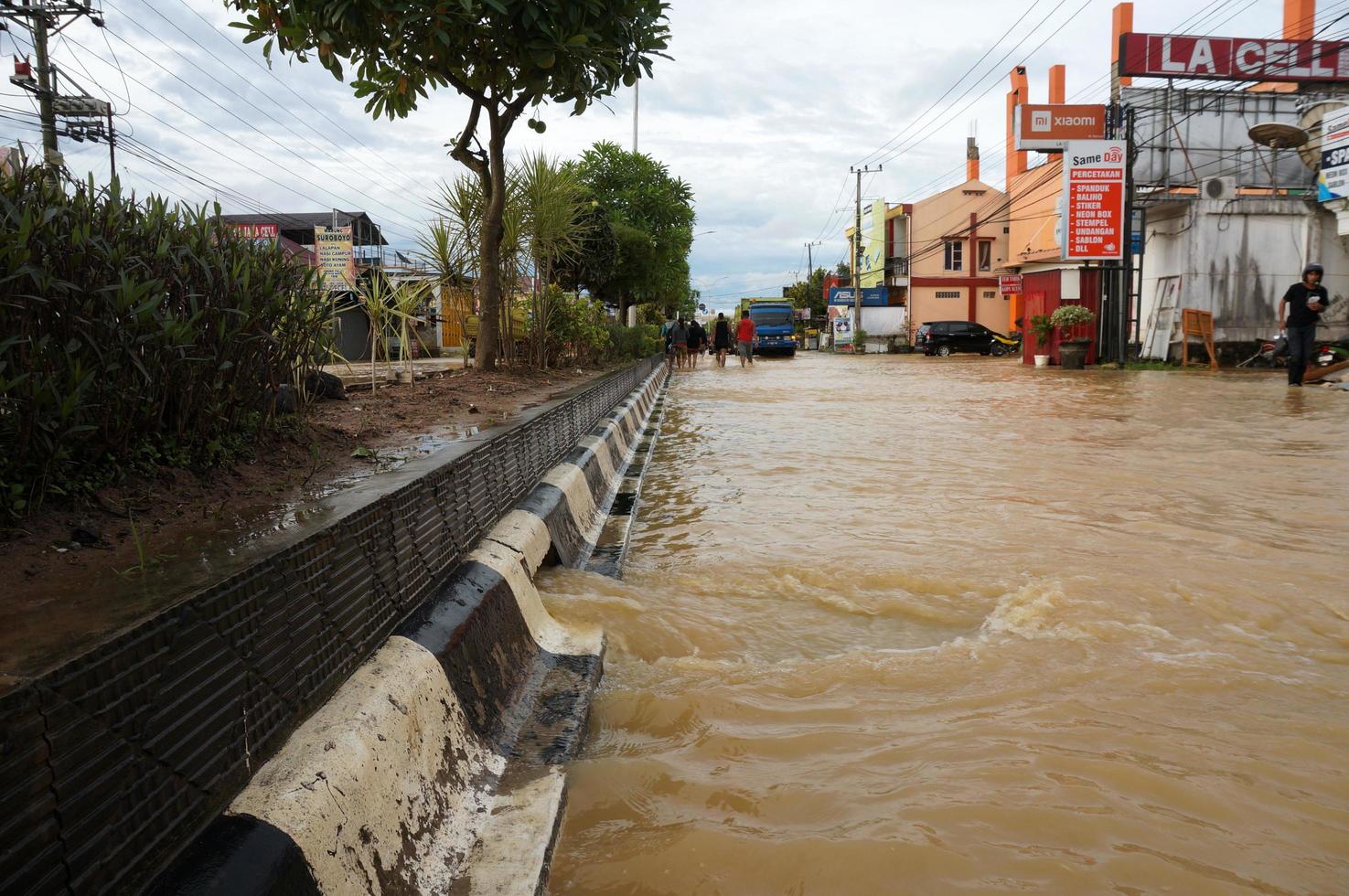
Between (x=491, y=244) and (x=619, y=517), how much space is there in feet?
17.5

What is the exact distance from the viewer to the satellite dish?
22.6 m

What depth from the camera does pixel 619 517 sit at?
5523mm

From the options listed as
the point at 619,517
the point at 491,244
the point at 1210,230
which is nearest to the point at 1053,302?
the point at 1210,230

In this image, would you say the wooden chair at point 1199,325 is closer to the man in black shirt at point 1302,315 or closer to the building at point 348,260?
the man in black shirt at point 1302,315

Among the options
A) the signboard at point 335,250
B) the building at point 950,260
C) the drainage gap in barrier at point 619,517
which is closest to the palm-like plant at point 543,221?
the drainage gap in barrier at point 619,517

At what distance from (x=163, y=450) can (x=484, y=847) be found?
2.11 m

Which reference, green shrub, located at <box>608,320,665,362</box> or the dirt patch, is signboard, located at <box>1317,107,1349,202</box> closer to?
green shrub, located at <box>608,320,665,362</box>

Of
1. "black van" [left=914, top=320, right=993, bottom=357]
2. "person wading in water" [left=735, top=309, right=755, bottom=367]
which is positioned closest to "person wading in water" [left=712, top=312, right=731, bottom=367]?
"person wading in water" [left=735, top=309, right=755, bottom=367]

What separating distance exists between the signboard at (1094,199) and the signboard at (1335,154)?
4115 mm

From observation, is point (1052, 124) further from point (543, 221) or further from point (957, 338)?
point (543, 221)

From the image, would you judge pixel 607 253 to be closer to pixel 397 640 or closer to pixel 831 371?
pixel 831 371

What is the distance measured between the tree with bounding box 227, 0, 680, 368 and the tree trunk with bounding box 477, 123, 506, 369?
0.42 meters

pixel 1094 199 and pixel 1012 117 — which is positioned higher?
pixel 1012 117

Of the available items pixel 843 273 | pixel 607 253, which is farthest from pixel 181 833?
pixel 843 273
